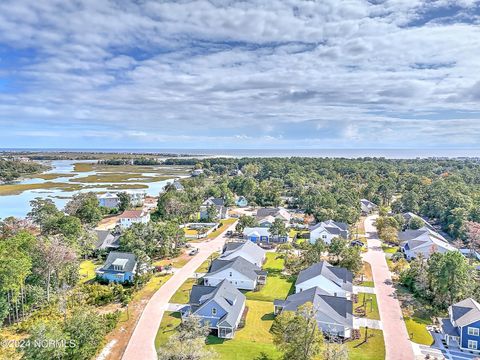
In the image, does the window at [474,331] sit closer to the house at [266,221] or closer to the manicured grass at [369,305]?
the manicured grass at [369,305]

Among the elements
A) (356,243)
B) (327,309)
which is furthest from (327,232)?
(327,309)

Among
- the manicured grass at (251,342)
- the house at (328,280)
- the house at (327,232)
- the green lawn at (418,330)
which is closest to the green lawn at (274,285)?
the house at (328,280)

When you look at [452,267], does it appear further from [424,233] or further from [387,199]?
[387,199]

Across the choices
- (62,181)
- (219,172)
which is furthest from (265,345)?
(219,172)

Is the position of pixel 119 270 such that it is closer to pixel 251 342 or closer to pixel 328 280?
pixel 251 342

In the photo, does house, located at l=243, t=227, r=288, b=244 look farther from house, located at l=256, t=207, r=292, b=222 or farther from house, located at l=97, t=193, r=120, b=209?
house, located at l=97, t=193, r=120, b=209

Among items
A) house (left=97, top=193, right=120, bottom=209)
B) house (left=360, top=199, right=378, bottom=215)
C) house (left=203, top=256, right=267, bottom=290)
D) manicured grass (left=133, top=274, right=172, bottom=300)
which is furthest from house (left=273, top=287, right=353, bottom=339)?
house (left=97, top=193, right=120, bottom=209)
